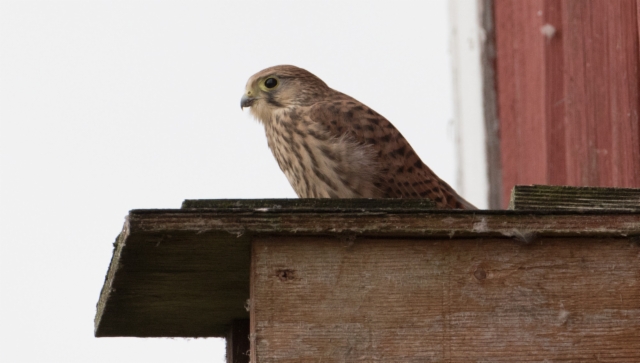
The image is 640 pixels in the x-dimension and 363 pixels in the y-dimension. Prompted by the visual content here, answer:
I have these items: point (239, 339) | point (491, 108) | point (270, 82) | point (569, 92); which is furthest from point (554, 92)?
point (239, 339)

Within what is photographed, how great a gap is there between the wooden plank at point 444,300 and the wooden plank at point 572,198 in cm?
8

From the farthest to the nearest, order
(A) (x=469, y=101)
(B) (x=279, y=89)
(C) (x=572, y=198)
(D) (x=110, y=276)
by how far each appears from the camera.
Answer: (A) (x=469, y=101)
(B) (x=279, y=89)
(D) (x=110, y=276)
(C) (x=572, y=198)

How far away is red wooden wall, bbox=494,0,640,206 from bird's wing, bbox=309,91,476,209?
549 mm

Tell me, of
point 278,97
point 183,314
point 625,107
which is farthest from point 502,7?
point 183,314

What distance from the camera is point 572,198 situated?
266 centimetres

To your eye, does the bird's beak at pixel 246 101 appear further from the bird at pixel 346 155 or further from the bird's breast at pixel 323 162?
the bird's breast at pixel 323 162

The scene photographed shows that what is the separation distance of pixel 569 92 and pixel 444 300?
1950mm

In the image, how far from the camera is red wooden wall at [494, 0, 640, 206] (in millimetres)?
3770

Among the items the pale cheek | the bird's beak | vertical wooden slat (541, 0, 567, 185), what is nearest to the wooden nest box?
vertical wooden slat (541, 0, 567, 185)

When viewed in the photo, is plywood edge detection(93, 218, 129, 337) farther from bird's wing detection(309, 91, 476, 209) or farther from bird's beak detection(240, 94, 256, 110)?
bird's beak detection(240, 94, 256, 110)

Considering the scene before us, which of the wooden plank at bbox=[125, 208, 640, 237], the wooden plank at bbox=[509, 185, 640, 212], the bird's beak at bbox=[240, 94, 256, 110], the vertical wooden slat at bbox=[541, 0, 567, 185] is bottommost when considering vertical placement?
the wooden plank at bbox=[125, 208, 640, 237]

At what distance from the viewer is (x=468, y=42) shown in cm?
587

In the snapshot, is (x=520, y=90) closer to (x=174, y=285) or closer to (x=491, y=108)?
(x=491, y=108)

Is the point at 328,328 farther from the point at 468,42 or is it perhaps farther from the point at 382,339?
the point at 468,42
